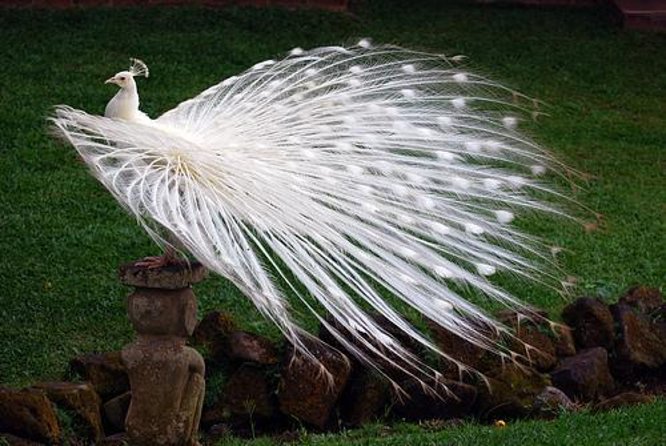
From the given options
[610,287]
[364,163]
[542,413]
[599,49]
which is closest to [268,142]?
[364,163]

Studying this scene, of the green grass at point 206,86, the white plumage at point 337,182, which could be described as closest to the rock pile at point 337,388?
the white plumage at point 337,182

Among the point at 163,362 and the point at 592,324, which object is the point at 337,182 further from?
the point at 592,324

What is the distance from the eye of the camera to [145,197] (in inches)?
182

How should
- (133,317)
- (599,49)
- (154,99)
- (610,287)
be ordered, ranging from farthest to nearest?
1. (599,49)
2. (154,99)
3. (610,287)
4. (133,317)

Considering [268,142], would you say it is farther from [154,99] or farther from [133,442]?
[154,99]

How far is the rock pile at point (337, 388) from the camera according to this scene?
225 inches

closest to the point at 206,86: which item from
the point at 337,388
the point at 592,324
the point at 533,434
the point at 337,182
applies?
the point at 592,324

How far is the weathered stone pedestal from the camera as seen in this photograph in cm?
507

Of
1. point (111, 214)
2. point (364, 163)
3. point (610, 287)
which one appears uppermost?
point (364, 163)

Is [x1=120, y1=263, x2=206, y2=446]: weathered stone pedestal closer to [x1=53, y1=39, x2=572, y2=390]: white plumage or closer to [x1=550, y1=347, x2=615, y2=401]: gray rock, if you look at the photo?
[x1=53, y1=39, x2=572, y2=390]: white plumage

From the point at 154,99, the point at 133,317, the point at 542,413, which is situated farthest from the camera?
the point at 154,99

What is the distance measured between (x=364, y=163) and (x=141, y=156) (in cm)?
93

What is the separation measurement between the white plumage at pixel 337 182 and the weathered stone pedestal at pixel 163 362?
25cm

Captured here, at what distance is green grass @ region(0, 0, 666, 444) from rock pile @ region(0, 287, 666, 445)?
307 mm
